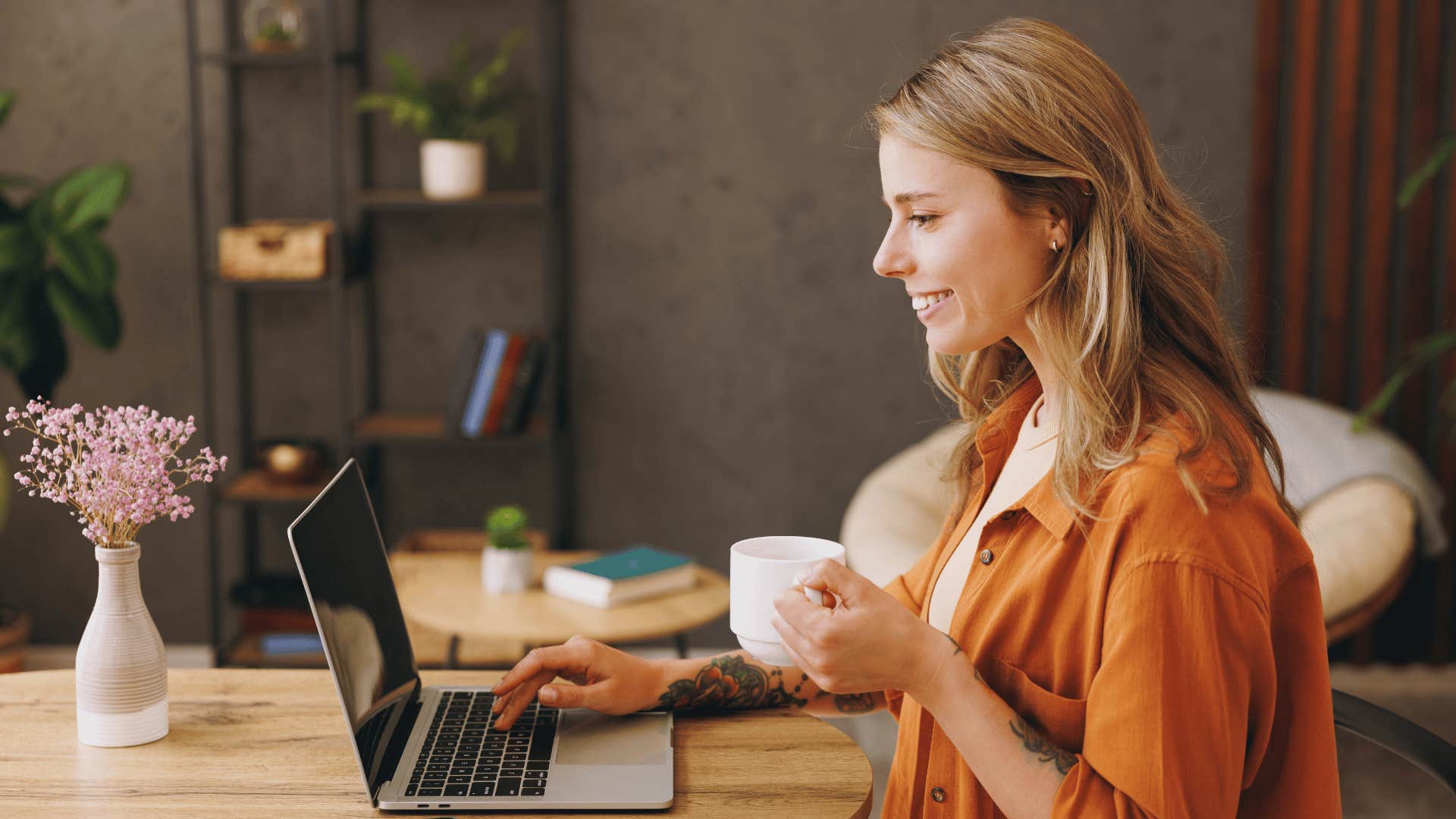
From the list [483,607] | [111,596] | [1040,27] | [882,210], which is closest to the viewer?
[1040,27]

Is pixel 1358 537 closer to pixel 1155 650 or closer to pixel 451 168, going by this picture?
pixel 1155 650

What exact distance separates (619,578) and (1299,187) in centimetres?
217

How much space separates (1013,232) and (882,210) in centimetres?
240

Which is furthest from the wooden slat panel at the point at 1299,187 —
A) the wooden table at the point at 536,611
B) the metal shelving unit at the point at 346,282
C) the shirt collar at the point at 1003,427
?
the shirt collar at the point at 1003,427

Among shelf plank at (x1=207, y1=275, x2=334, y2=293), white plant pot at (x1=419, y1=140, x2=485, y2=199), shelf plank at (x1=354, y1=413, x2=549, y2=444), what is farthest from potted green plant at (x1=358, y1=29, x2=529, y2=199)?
shelf plank at (x1=354, y1=413, x2=549, y2=444)

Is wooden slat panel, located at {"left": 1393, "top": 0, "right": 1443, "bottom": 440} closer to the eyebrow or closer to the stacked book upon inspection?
the stacked book

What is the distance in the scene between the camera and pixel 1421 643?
11.6ft

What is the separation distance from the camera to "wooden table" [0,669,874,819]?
3.69 ft

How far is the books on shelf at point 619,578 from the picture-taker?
96.5 inches

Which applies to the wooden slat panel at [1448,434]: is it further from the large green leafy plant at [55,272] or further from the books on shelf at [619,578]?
the large green leafy plant at [55,272]

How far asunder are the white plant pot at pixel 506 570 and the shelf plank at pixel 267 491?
89 cm

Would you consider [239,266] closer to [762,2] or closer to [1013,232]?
[762,2]

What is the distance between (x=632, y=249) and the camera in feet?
11.7

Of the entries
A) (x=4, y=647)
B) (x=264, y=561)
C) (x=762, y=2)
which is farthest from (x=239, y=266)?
(x=762, y=2)
